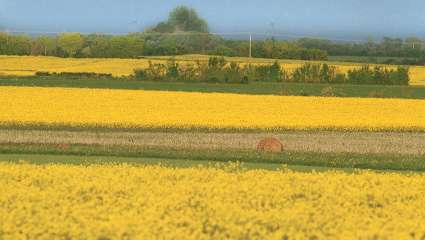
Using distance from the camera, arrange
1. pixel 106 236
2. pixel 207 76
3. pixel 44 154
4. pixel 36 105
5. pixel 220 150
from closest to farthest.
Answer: pixel 106 236
pixel 44 154
pixel 220 150
pixel 36 105
pixel 207 76

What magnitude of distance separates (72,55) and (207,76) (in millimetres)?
20408

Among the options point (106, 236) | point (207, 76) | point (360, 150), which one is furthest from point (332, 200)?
point (207, 76)

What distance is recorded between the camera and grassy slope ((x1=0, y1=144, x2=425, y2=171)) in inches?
622

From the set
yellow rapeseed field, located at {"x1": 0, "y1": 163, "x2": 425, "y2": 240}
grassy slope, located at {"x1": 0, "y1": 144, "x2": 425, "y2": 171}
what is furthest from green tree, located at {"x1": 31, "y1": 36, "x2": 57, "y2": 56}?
yellow rapeseed field, located at {"x1": 0, "y1": 163, "x2": 425, "y2": 240}

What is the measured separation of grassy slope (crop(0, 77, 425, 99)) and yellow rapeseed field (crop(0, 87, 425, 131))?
14.2 ft

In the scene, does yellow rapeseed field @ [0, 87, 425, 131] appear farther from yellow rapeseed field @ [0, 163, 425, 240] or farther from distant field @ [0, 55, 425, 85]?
distant field @ [0, 55, 425, 85]

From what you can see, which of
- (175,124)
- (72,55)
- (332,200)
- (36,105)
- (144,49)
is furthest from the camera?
(144,49)

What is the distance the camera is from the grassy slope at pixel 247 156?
15805 millimetres

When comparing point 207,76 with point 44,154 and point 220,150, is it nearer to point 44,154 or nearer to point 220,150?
point 220,150

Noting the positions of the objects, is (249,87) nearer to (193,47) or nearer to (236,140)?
(236,140)

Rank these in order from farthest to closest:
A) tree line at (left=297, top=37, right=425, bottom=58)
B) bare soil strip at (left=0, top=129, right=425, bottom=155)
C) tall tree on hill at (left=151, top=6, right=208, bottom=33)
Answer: tall tree on hill at (left=151, top=6, right=208, bottom=33) < tree line at (left=297, top=37, right=425, bottom=58) < bare soil strip at (left=0, top=129, right=425, bottom=155)

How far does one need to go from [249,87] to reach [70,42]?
30985 mm

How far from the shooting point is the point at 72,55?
59.4 m

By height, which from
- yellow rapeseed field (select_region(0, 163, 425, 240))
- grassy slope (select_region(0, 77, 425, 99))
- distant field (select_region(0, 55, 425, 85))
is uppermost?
yellow rapeseed field (select_region(0, 163, 425, 240))
